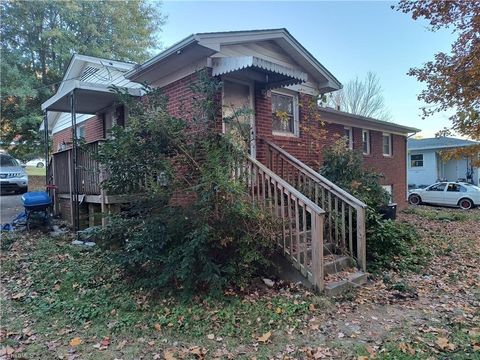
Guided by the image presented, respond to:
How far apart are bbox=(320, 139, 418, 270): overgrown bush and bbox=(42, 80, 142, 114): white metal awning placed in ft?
16.1

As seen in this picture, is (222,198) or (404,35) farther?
(404,35)

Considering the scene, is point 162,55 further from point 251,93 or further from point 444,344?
point 444,344

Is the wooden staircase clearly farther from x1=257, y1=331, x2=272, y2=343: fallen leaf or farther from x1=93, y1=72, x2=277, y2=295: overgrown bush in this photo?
x1=257, y1=331, x2=272, y2=343: fallen leaf

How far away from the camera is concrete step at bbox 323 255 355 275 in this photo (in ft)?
17.4

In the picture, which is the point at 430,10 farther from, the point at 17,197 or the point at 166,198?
the point at 17,197

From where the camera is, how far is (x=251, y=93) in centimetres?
734

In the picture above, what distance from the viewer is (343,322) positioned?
4.02m

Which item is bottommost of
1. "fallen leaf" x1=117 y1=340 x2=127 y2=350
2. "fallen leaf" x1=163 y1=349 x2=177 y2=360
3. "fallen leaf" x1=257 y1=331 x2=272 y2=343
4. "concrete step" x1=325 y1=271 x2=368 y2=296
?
"fallen leaf" x1=257 y1=331 x2=272 y2=343

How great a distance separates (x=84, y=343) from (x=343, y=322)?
2.80 metres

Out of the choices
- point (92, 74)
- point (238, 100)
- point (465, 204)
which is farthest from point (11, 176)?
point (465, 204)

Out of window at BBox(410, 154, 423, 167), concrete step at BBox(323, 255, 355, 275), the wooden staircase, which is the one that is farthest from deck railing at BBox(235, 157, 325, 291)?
window at BBox(410, 154, 423, 167)

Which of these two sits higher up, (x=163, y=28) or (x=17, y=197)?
(x=163, y=28)

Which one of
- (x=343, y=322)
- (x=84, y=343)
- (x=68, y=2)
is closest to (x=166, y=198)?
(x=84, y=343)

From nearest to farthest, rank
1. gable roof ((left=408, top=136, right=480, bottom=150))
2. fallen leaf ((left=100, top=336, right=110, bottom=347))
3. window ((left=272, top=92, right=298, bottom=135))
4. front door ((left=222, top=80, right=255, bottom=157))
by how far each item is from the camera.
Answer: fallen leaf ((left=100, top=336, right=110, bottom=347))
front door ((left=222, top=80, right=255, bottom=157))
window ((left=272, top=92, right=298, bottom=135))
gable roof ((left=408, top=136, right=480, bottom=150))
